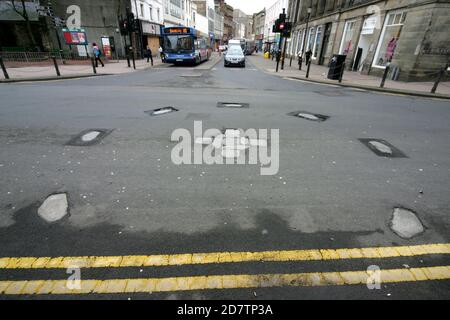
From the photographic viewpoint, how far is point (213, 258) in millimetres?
2438

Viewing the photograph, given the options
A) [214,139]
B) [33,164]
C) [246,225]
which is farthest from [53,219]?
[214,139]

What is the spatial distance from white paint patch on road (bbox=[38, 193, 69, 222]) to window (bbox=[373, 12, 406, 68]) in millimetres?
20283

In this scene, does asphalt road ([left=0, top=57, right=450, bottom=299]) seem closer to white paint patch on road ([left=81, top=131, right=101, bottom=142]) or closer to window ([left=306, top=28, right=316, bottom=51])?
white paint patch on road ([left=81, top=131, right=101, bottom=142])

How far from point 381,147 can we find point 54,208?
6258 millimetres

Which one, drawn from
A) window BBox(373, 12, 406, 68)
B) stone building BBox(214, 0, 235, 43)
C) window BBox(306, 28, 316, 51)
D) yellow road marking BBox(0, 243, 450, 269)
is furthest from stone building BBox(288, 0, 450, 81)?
stone building BBox(214, 0, 235, 43)

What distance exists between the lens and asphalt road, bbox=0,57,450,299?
2.38 meters

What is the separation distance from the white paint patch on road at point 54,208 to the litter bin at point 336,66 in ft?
54.8

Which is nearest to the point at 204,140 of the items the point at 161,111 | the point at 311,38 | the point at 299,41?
the point at 161,111

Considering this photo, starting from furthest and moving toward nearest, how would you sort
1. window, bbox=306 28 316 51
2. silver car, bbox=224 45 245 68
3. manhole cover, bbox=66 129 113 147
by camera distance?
window, bbox=306 28 316 51, silver car, bbox=224 45 245 68, manhole cover, bbox=66 129 113 147

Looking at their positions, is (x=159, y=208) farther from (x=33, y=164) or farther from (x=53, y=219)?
(x=33, y=164)

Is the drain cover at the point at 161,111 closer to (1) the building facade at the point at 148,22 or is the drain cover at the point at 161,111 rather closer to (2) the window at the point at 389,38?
(2) the window at the point at 389,38

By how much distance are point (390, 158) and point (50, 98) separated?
452 inches

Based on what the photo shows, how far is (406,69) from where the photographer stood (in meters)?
15.1

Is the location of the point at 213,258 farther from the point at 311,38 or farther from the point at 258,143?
the point at 311,38
